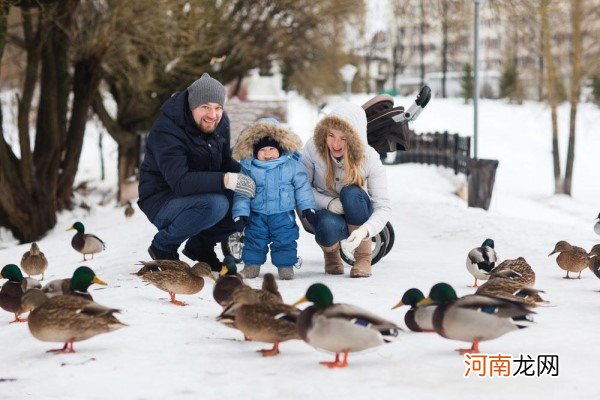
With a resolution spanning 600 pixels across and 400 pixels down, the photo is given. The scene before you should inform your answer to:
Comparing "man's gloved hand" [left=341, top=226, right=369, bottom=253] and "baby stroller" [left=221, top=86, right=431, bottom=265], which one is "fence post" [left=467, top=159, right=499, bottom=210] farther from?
"man's gloved hand" [left=341, top=226, right=369, bottom=253]

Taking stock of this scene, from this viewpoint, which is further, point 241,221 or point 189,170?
point 189,170

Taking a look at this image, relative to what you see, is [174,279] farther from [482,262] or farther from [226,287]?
[482,262]

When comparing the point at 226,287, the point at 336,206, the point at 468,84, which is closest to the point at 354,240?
the point at 336,206

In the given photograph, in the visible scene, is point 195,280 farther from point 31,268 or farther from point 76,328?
point 31,268

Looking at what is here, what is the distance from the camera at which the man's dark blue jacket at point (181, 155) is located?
749 cm

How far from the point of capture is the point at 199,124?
25.0 ft

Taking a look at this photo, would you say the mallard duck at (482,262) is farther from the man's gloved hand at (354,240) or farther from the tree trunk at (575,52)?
the tree trunk at (575,52)

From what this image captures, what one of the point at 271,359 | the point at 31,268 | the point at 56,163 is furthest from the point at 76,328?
the point at 56,163

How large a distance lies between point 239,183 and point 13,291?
1.92 meters

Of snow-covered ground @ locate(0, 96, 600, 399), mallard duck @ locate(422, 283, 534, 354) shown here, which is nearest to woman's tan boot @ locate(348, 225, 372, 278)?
snow-covered ground @ locate(0, 96, 600, 399)

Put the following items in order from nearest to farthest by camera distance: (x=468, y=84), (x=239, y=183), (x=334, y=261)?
(x=239, y=183) < (x=334, y=261) < (x=468, y=84)

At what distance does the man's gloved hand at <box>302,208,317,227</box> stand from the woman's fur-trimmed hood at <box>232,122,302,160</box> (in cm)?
51

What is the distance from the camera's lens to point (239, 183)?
24.1 feet

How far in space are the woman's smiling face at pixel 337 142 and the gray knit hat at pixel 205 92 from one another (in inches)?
38.3
